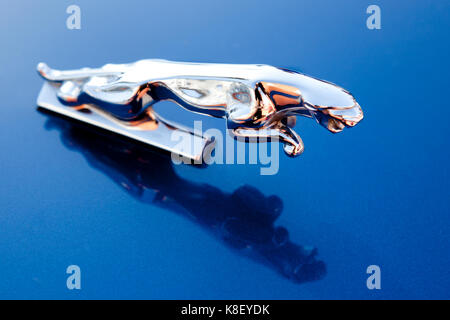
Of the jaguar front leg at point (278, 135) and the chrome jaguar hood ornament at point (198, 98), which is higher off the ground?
the chrome jaguar hood ornament at point (198, 98)

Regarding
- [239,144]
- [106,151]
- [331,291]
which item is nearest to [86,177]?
[106,151]

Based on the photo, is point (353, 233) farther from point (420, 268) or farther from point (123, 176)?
point (123, 176)

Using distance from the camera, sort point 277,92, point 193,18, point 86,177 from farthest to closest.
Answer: point 193,18 < point 86,177 < point 277,92

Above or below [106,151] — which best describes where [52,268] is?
below

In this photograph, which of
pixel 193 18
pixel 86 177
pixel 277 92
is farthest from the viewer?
pixel 193 18
